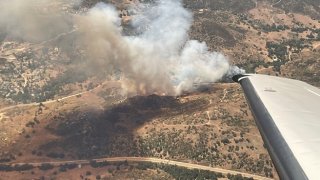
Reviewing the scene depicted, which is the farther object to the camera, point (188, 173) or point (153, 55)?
point (153, 55)

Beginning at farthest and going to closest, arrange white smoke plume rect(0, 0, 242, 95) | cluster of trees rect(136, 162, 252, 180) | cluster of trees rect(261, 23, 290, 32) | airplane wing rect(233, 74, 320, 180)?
cluster of trees rect(261, 23, 290, 32)
white smoke plume rect(0, 0, 242, 95)
cluster of trees rect(136, 162, 252, 180)
airplane wing rect(233, 74, 320, 180)

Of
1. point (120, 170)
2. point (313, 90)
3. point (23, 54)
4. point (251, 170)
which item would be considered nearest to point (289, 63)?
point (251, 170)

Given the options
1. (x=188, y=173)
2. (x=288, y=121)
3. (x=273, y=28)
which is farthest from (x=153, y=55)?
(x=273, y=28)

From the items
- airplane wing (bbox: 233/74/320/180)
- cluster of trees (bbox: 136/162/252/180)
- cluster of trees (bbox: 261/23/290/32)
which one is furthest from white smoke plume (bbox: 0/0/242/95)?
airplane wing (bbox: 233/74/320/180)

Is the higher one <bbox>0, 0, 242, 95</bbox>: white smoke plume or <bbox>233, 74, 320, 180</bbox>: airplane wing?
<bbox>233, 74, 320, 180</bbox>: airplane wing

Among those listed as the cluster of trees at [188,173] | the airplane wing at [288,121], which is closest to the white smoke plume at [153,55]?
the cluster of trees at [188,173]

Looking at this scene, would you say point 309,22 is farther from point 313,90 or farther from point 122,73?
point 313,90

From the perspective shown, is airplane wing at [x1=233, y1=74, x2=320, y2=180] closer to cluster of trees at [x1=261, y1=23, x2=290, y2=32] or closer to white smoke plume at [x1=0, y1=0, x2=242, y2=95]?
white smoke plume at [x1=0, y1=0, x2=242, y2=95]

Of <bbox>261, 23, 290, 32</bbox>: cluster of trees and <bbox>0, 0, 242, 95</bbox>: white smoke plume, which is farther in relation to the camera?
<bbox>261, 23, 290, 32</bbox>: cluster of trees

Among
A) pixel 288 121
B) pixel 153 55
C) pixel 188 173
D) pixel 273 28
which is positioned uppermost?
pixel 288 121

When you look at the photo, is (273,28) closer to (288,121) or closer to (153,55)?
(153,55)

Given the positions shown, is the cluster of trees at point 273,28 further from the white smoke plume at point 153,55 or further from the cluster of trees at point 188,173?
the cluster of trees at point 188,173
